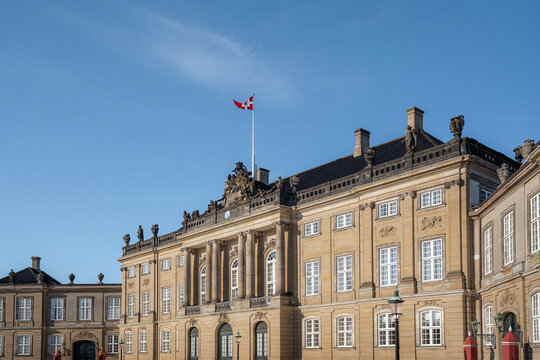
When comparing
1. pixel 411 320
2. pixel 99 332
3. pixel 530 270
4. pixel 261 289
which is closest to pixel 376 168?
pixel 411 320

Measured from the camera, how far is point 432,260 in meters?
34.8

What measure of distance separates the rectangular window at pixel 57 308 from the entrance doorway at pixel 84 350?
3.44 metres

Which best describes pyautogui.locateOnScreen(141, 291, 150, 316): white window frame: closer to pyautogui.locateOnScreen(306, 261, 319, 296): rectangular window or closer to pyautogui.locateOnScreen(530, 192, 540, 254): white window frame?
pyautogui.locateOnScreen(306, 261, 319, 296): rectangular window

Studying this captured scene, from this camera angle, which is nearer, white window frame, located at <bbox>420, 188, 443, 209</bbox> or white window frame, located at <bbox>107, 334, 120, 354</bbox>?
white window frame, located at <bbox>420, 188, 443, 209</bbox>

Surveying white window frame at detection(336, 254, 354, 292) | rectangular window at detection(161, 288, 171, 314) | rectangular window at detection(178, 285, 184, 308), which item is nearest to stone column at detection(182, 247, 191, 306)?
rectangular window at detection(178, 285, 184, 308)

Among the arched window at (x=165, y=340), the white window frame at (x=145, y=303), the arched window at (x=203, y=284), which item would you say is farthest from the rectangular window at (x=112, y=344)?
the arched window at (x=203, y=284)

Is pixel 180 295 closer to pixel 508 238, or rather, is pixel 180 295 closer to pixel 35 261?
pixel 35 261

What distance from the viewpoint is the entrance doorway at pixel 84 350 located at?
232 feet

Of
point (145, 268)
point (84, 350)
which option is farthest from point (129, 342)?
point (84, 350)

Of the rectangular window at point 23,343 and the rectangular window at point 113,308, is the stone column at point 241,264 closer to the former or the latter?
the rectangular window at point 113,308

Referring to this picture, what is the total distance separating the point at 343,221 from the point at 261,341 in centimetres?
985

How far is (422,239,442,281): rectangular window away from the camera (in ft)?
113

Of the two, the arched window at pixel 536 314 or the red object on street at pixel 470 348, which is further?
the red object on street at pixel 470 348

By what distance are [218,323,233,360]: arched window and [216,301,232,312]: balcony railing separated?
3.55 ft
